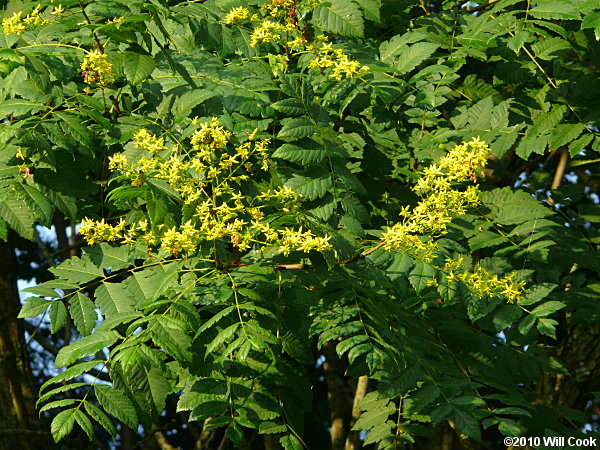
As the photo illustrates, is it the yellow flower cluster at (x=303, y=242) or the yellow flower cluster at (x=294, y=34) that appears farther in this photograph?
the yellow flower cluster at (x=294, y=34)

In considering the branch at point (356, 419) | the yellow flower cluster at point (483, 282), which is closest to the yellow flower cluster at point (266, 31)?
the yellow flower cluster at point (483, 282)

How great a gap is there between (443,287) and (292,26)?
1114 millimetres

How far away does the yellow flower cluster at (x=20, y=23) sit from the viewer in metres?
2.62

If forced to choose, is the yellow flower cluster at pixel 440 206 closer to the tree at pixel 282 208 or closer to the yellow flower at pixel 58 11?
the tree at pixel 282 208

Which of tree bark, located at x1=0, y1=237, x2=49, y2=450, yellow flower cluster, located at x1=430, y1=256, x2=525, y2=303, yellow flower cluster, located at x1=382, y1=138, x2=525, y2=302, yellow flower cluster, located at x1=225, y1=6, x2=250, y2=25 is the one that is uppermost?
yellow flower cluster, located at x1=225, y1=6, x2=250, y2=25

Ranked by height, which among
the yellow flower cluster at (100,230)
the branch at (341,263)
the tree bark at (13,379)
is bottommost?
the tree bark at (13,379)

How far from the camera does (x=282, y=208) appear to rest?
229 centimetres

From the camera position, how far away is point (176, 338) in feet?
6.81

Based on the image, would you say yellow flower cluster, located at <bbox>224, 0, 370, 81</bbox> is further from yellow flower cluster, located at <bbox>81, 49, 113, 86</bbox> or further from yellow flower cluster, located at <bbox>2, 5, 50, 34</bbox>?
yellow flower cluster, located at <bbox>2, 5, 50, 34</bbox>

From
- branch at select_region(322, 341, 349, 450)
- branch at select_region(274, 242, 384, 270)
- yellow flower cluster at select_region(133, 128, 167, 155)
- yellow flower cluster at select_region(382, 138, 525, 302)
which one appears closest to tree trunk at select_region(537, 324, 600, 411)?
branch at select_region(322, 341, 349, 450)

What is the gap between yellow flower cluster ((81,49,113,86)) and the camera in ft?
7.98

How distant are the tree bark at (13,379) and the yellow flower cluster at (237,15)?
7.23 feet

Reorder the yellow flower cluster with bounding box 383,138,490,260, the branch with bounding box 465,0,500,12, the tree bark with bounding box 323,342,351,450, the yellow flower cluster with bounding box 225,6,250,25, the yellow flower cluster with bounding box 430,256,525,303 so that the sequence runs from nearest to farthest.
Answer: the yellow flower cluster with bounding box 383,138,490,260
the yellow flower cluster with bounding box 430,256,525,303
the yellow flower cluster with bounding box 225,6,250,25
the branch with bounding box 465,0,500,12
the tree bark with bounding box 323,342,351,450

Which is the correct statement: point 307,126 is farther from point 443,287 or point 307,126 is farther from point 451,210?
point 443,287
